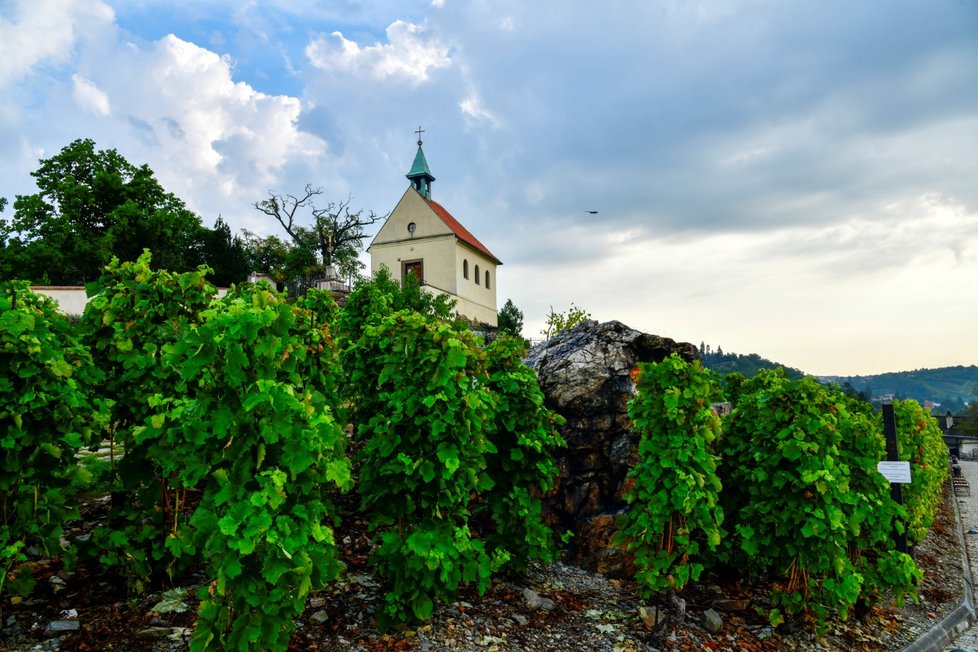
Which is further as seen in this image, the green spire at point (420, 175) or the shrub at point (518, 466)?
the green spire at point (420, 175)

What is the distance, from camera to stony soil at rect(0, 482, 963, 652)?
14.6 ft

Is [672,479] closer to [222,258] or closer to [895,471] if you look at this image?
[895,471]

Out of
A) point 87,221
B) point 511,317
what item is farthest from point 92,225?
point 511,317

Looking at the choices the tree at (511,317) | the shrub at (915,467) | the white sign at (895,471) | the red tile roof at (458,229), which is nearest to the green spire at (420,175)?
the red tile roof at (458,229)

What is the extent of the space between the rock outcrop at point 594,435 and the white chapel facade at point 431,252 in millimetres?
28286

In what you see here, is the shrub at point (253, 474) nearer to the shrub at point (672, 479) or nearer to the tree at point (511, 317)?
the shrub at point (672, 479)

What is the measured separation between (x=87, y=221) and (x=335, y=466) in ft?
124

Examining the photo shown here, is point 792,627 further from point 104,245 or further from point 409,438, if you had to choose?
point 104,245

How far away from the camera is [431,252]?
126 feet

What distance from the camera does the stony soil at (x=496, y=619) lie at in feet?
14.6

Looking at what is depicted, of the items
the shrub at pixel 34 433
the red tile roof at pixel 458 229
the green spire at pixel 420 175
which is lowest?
the shrub at pixel 34 433

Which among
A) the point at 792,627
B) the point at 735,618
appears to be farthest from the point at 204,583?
the point at 792,627

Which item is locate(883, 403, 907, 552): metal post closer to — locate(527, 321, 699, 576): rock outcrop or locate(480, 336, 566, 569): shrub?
locate(527, 321, 699, 576): rock outcrop

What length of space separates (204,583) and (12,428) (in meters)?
1.99
